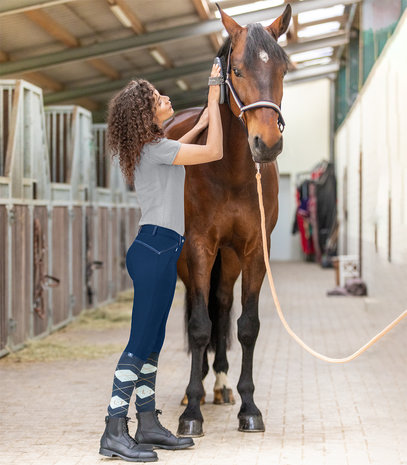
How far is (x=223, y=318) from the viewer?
4.45 meters

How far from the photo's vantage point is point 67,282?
24.5 ft

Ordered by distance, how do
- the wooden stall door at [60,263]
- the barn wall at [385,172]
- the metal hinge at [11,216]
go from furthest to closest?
the wooden stall door at [60,263] < the barn wall at [385,172] < the metal hinge at [11,216]

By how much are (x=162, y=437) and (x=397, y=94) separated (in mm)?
4383

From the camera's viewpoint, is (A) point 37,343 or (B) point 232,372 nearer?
(B) point 232,372

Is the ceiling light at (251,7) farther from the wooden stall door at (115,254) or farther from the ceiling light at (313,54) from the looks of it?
the ceiling light at (313,54)

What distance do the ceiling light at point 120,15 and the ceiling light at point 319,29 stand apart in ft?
18.2

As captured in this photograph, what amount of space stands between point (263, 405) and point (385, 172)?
153 inches

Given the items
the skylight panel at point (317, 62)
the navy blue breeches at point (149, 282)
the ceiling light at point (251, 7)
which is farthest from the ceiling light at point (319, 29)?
the navy blue breeches at point (149, 282)

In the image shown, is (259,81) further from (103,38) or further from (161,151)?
(103,38)

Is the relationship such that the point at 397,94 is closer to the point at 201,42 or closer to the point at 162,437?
the point at 162,437

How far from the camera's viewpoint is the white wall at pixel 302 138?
19.2 meters

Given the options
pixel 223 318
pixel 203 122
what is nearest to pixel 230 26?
pixel 203 122

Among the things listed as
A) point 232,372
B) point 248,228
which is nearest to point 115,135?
point 248,228

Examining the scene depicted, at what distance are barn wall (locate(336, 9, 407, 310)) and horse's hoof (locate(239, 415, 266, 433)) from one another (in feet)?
9.88
